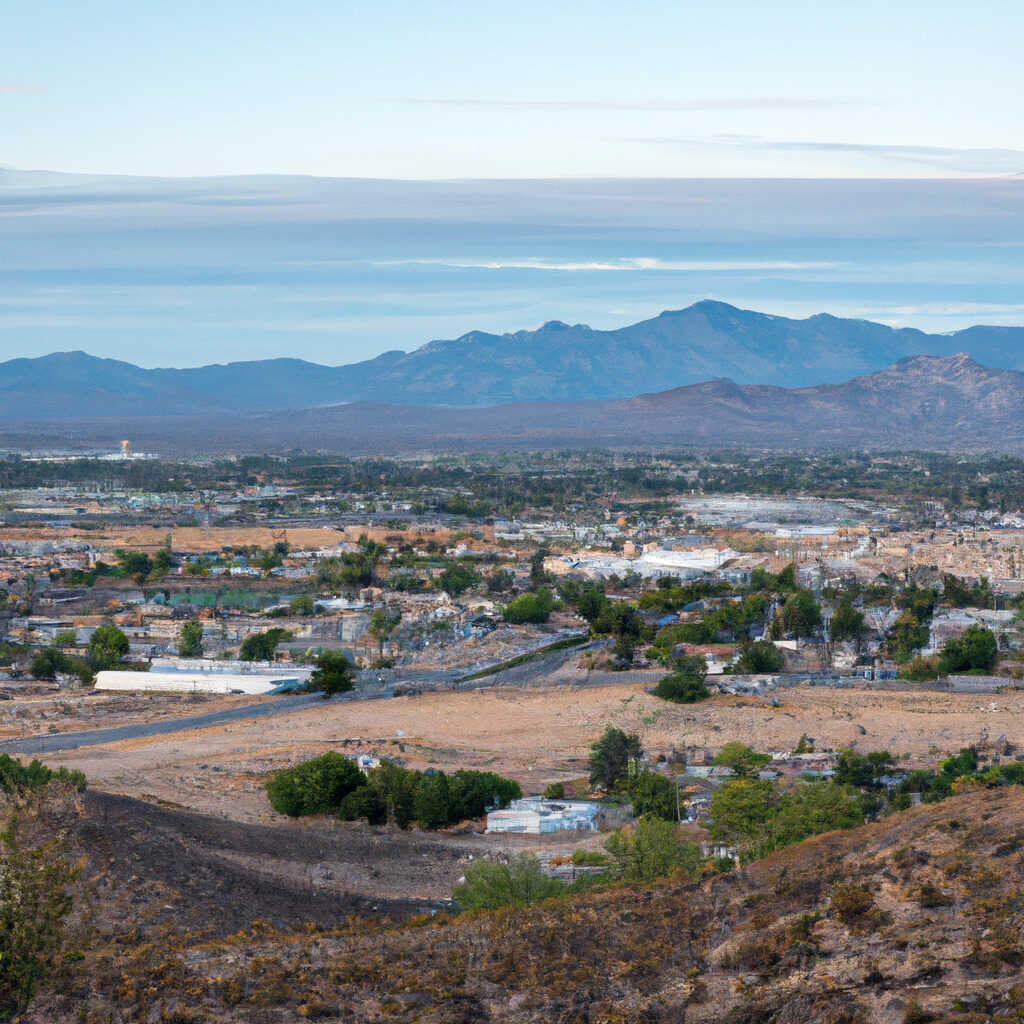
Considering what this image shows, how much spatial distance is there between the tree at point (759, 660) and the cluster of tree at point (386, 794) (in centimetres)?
1613

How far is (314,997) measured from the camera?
16.2 m

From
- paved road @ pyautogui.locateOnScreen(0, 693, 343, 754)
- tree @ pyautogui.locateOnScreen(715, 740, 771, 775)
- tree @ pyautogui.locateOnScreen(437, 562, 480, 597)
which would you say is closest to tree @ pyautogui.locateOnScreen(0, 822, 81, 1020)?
tree @ pyautogui.locateOnScreen(715, 740, 771, 775)

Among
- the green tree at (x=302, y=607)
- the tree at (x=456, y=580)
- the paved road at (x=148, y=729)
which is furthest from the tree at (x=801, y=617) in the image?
the green tree at (x=302, y=607)

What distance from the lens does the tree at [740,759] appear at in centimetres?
3158

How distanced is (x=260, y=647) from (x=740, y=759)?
22073 millimetres

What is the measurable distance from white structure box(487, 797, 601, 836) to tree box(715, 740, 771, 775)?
4093 millimetres

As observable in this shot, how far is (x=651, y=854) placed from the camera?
22406 mm

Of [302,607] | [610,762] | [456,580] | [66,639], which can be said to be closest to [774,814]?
[610,762]

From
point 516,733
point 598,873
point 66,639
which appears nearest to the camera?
point 598,873

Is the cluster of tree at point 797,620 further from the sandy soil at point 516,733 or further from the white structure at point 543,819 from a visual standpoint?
the white structure at point 543,819

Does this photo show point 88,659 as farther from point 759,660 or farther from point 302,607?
point 759,660

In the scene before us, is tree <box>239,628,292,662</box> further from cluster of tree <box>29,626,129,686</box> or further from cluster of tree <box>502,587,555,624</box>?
cluster of tree <box>502,587,555,624</box>

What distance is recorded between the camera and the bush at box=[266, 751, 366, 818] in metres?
28.8

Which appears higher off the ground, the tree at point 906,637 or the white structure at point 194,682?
the tree at point 906,637
